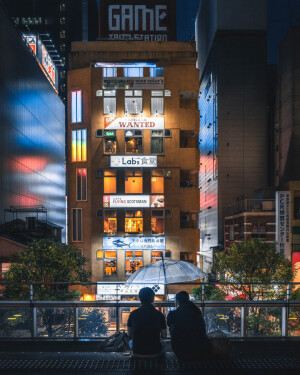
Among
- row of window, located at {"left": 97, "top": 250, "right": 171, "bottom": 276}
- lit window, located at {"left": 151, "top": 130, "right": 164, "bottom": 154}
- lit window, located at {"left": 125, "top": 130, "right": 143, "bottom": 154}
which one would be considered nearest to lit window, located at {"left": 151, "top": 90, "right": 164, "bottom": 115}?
lit window, located at {"left": 151, "top": 130, "right": 164, "bottom": 154}

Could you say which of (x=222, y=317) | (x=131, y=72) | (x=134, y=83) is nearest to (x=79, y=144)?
(x=134, y=83)

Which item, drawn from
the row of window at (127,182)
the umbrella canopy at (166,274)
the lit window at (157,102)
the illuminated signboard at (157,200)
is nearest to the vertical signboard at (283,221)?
the illuminated signboard at (157,200)

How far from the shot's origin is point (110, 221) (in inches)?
1293

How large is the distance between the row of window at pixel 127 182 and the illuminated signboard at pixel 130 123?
367cm

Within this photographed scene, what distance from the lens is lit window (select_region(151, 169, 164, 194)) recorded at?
32938 millimetres

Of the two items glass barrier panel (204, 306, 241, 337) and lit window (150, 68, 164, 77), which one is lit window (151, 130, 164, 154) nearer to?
lit window (150, 68, 164, 77)

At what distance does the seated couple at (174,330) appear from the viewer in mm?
6422

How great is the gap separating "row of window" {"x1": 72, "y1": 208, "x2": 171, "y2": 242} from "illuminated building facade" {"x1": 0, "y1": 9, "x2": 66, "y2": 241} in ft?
19.1

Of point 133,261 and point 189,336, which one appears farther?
point 133,261

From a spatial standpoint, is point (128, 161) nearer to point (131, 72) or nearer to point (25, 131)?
point (131, 72)

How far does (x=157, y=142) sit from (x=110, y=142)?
3.95 meters

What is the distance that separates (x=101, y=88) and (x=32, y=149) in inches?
493

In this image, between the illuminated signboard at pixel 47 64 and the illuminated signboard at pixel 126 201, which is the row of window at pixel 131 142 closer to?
the illuminated signboard at pixel 126 201

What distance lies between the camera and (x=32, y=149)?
4141 cm
